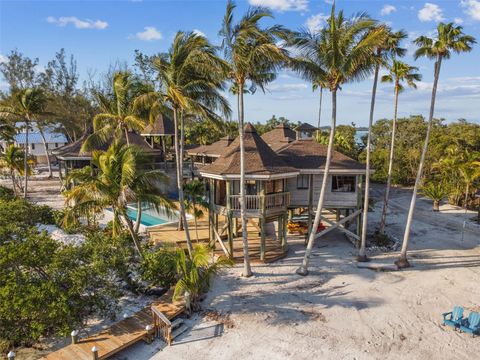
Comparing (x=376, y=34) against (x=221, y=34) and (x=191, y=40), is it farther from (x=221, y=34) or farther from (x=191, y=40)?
(x=191, y=40)

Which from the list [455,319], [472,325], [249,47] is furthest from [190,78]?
[472,325]

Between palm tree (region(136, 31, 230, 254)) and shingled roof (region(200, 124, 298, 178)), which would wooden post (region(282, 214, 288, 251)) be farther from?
palm tree (region(136, 31, 230, 254))

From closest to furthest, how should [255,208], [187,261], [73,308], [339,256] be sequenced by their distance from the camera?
[73,308]
[187,261]
[255,208]
[339,256]

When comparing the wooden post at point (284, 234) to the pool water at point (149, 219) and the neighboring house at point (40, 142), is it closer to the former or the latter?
the pool water at point (149, 219)

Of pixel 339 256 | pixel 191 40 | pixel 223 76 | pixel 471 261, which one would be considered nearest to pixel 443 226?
pixel 471 261

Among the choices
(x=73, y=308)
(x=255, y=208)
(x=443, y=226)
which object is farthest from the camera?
(x=443, y=226)

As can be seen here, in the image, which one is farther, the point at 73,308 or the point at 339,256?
the point at 339,256

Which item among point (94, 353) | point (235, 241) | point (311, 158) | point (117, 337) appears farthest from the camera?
point (235, 241)

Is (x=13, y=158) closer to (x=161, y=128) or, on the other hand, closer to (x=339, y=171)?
(x=161, y=128)
